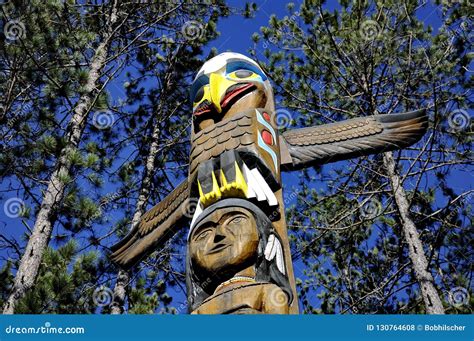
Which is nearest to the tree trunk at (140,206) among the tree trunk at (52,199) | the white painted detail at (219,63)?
the tree trunk at (52,199)

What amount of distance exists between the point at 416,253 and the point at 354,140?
160 cm

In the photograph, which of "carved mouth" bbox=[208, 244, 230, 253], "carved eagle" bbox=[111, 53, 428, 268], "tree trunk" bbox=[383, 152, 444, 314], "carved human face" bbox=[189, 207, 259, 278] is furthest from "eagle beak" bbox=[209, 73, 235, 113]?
"tree trunk" bbox=[383, 152, 444, 314]

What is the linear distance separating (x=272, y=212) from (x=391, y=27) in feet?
15.7

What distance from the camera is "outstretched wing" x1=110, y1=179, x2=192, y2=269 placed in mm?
6023

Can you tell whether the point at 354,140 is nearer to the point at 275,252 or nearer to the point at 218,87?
the point at 218,87

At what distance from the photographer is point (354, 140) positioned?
5.95 metres

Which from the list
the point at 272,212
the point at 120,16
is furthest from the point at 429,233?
the point at 120,16

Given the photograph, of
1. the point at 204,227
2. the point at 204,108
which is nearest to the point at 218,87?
the point at 204,108

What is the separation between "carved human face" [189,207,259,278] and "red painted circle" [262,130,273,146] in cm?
102

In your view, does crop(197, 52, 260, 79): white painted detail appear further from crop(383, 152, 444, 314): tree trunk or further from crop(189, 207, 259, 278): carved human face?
crop(189, 207, 259, 278): carved human face

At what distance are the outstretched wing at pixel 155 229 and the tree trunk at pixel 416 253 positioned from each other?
253 cm

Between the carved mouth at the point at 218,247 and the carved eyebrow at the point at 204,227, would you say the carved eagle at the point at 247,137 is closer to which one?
the carved eyebrow at the point at 204,227

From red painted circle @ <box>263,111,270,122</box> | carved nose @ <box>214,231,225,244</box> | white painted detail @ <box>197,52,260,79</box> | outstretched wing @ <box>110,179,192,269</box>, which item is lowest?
carved nose @ <box>214,231,225,244</box>

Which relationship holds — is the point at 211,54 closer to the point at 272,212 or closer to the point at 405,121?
the point at 405,121
